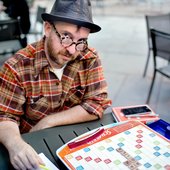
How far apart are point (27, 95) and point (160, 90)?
233cm

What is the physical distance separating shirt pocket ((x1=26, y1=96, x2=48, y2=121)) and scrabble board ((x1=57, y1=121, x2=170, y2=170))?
1.13 ft

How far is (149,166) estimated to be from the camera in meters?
0.90

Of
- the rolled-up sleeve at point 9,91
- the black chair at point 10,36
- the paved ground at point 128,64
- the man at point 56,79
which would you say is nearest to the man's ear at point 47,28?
the man at point 56,79

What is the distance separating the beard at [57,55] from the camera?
1237 millimetres

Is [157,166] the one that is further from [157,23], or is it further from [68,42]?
[157,23]

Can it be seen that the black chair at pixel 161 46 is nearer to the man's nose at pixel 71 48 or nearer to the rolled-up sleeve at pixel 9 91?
the man's nose at pixel 71 48

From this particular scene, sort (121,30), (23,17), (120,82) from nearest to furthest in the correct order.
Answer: (120,82), (23,17), (121,30)

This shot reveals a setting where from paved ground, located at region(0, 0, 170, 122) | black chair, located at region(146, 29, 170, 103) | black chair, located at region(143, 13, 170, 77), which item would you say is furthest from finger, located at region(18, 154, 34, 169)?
black chair, located at region(143, 13, 170, 77)

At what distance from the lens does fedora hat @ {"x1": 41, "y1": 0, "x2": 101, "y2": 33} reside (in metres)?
1.16

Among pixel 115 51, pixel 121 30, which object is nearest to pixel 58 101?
pixel 115 51

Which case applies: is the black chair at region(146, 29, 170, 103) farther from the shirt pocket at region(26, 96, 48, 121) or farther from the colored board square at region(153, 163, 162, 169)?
the colored board square at region(153, 163, 162, 169)

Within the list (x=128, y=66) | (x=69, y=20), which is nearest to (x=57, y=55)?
(x=69, y=20)

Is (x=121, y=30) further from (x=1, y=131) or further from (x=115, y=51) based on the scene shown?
(x=1, y=131)

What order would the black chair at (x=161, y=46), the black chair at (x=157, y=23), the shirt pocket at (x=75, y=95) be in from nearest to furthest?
the shirt pocket at (x=75, y=95)
the black chair at (x=161, y=46)
the black chair at (x=157, y=23)
